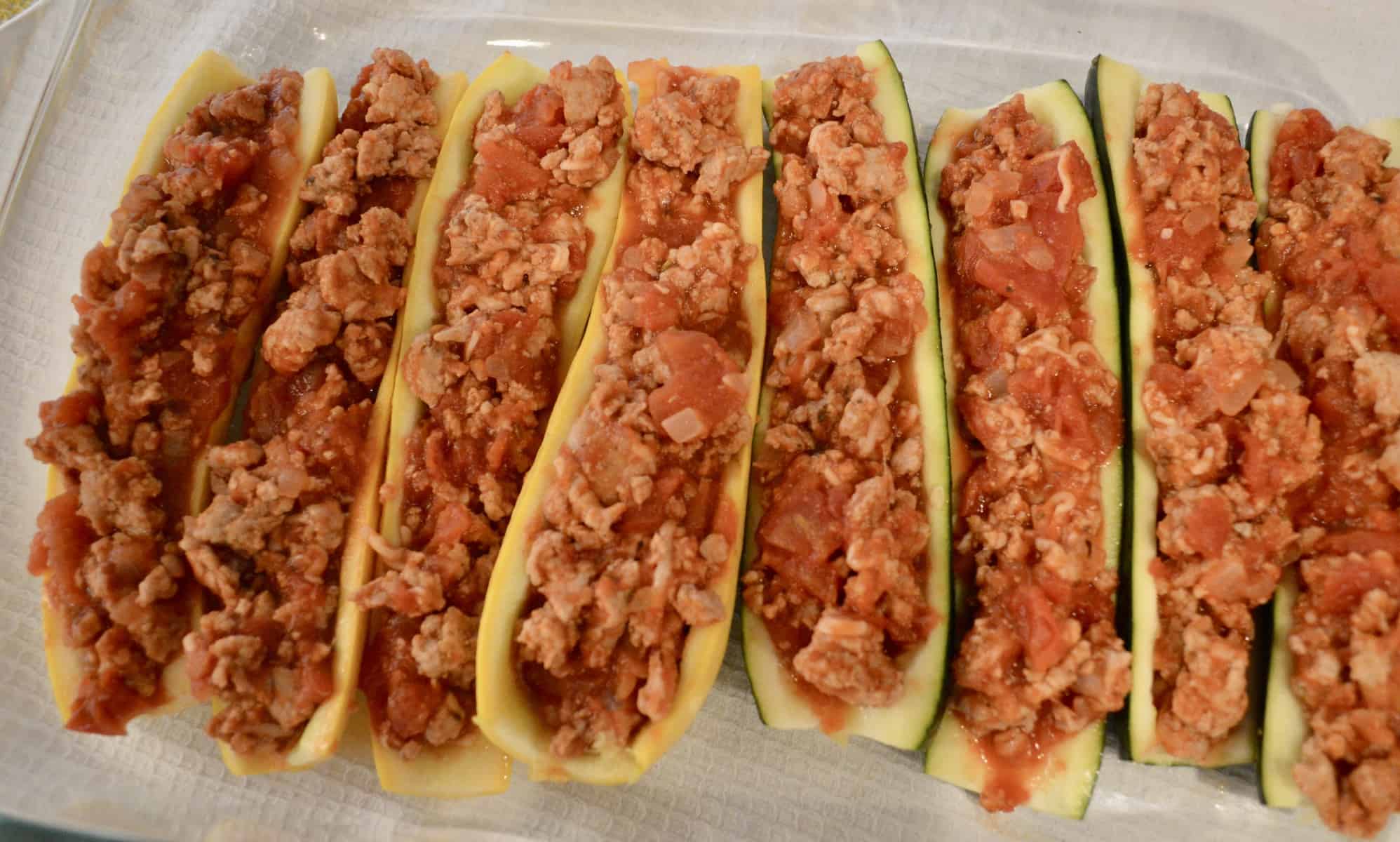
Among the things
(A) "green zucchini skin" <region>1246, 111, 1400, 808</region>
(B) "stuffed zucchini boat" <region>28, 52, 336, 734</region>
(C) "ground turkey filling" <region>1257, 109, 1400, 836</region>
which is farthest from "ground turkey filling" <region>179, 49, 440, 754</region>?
(C) "ground turkey filling" <region>1257, 109, 1400, 836</region>

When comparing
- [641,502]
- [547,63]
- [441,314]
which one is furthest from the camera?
[547,63]

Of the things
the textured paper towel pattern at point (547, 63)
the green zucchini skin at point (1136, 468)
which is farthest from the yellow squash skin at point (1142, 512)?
the textured paper towel pattern at point (547, 63)

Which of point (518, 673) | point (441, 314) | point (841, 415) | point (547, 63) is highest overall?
point (547, 63)

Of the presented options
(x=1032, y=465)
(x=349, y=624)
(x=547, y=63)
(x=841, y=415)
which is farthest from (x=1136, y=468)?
(x=547, y=63)

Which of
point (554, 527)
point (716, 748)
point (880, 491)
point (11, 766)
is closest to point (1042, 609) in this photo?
point (880, 491)

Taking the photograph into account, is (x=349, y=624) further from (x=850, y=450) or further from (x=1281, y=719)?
(x=1281, y=719)

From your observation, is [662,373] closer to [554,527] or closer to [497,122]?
[554,527]

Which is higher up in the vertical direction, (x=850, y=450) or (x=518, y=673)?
(x=850, y=450)

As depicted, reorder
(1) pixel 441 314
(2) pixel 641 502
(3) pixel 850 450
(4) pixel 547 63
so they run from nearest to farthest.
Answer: (2) pixel 641 502
(3) pixel 850 450
(1) pixel 441 314
(4) pixel 547 63
